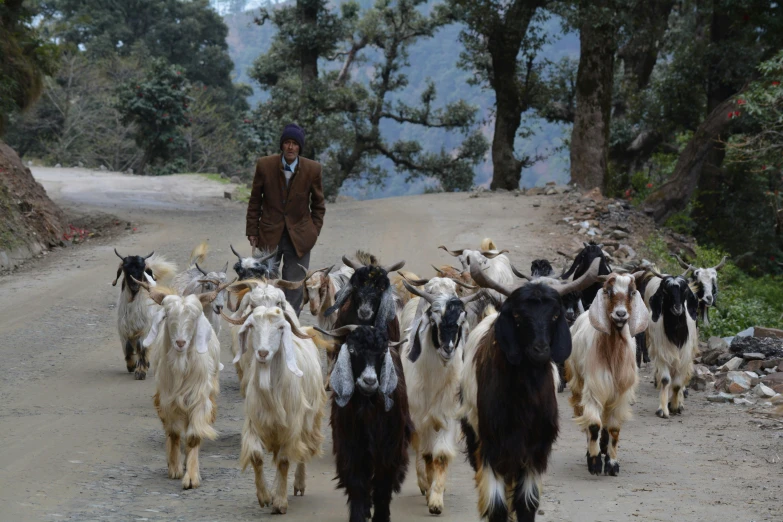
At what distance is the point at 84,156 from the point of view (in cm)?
4519

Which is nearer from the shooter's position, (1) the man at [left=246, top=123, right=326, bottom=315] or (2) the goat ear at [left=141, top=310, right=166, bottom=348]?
(2) the goat ear at [left=141, top=310, right=166, bottom=348]

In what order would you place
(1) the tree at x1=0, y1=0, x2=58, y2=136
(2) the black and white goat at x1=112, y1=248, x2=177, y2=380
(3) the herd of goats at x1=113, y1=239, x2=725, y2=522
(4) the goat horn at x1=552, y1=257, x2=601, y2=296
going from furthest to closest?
(1) the tree at x1=0, y1=0, x2=58, y2=136 → (2) the black and white goat at x1=112, y1=248, x2=177, y2=380 → (4) the goat horn at x1=552, y1=257, x2=601, y2=296 → (3) the herd of goats at x1=113, y1=239, x2=725, y2=522

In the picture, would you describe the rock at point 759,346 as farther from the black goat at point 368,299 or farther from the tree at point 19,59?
the tree at point 19,59

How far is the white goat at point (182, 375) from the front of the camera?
7.34 m

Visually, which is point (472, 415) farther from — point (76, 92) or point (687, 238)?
point (76, 92)

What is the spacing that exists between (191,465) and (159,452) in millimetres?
1098

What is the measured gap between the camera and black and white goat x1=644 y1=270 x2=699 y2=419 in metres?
10.3

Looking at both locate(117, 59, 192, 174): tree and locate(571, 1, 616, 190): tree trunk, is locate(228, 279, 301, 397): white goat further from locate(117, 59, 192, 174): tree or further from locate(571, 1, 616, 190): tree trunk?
locate(117, 59, 192, 174): tree

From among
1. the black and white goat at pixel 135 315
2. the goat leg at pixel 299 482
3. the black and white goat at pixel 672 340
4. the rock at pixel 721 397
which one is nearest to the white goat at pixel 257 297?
the goat leg at pixel 299 482

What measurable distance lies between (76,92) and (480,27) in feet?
84.3

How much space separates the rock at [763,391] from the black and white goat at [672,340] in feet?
2.91

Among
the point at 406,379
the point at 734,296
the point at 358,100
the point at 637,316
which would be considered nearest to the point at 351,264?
the point at 406,379

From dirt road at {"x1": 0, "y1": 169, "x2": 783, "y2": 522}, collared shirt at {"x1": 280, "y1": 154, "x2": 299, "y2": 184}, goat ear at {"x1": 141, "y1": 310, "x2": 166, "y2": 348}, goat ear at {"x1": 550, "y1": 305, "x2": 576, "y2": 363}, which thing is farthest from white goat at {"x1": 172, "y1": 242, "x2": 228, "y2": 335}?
goat ear at {"x1": 550, "y1": 305, "x2": 576, "y2": 363}

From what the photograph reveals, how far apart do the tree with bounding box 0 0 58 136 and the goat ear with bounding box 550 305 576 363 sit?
1620 cm
